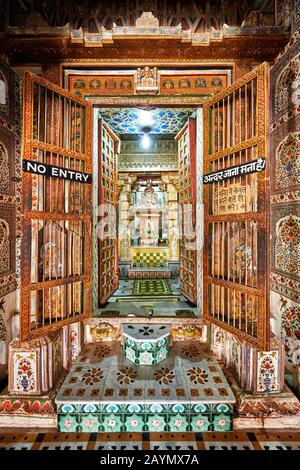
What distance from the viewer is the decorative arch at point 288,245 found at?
2.80 m

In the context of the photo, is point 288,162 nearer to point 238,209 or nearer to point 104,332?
point 238,209

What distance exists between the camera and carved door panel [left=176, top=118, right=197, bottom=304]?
368 cm

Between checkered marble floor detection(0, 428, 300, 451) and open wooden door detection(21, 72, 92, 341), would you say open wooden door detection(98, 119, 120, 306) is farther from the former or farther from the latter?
checkered marble floor detection(0, 428, 300, 451)

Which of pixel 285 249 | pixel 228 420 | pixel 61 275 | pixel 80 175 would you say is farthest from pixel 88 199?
pixel 228 420

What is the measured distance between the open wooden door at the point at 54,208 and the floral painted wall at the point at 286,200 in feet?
8.56

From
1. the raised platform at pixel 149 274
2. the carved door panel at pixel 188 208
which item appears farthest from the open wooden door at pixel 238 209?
the raised platform at pixel 149 274

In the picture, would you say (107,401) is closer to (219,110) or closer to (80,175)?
(80,175)

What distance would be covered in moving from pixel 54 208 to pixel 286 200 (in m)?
3.03

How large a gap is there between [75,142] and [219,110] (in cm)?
204

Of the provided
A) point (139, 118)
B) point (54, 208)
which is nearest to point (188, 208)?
point (139, 118)

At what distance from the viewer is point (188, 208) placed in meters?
4.19

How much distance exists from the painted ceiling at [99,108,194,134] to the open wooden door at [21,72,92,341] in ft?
2.90

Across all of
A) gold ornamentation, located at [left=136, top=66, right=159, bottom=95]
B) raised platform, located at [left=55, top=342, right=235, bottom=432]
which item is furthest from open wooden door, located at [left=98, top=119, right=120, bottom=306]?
raised platform, located at [left=55, top=342, right=235, bottom=432]

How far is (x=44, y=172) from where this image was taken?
267 centimetres
